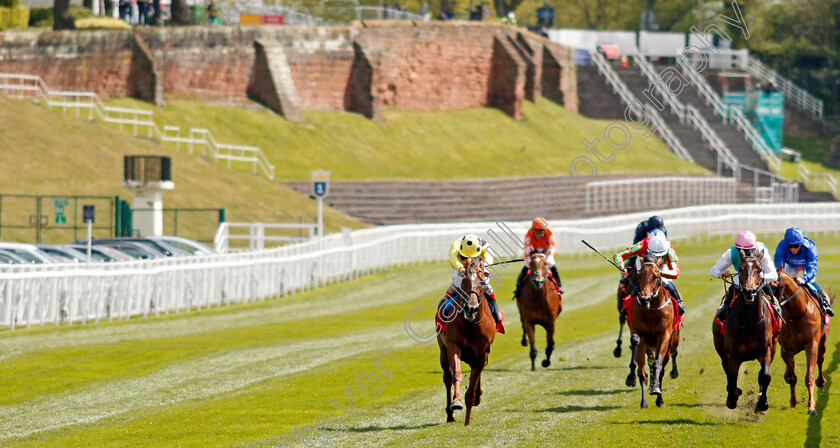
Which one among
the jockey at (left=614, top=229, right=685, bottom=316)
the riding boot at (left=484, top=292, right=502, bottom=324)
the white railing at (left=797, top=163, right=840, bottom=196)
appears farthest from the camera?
the white railing at (left=797, top=163, right=840, bottom=196)

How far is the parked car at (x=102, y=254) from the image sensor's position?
25.7 m

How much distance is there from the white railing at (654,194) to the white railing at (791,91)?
28.4 m

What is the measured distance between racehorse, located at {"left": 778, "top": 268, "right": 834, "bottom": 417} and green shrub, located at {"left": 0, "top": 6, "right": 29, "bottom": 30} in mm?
47022

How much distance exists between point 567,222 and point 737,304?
93.8 ft

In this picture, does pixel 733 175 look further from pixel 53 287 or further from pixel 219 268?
pixel 53 287

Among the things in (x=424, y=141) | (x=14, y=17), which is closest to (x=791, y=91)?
(x=424, y=141)

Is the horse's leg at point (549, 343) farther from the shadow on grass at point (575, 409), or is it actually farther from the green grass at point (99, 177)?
the green grass at point (99, 177)

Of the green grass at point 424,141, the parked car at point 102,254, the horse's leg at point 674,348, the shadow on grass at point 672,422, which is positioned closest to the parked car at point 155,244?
the parked car at point 102,254

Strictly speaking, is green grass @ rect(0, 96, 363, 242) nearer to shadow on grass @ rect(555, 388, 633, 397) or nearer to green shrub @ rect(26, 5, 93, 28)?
green shrub @ rect(26, 5, 93, 28)

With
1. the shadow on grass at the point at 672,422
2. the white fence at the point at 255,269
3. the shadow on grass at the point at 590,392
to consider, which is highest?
the shadow on grass at the point at 672,422

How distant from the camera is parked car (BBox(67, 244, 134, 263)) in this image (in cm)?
2569

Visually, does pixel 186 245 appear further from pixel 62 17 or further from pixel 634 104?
pixel 634 104

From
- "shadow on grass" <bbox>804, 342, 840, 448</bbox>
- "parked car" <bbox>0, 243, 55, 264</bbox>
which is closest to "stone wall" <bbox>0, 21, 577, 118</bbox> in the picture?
"parked car" <bbox>0, 243, 55, 264</bbox>

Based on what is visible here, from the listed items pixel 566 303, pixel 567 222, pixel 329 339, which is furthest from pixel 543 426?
pixel 567 222
